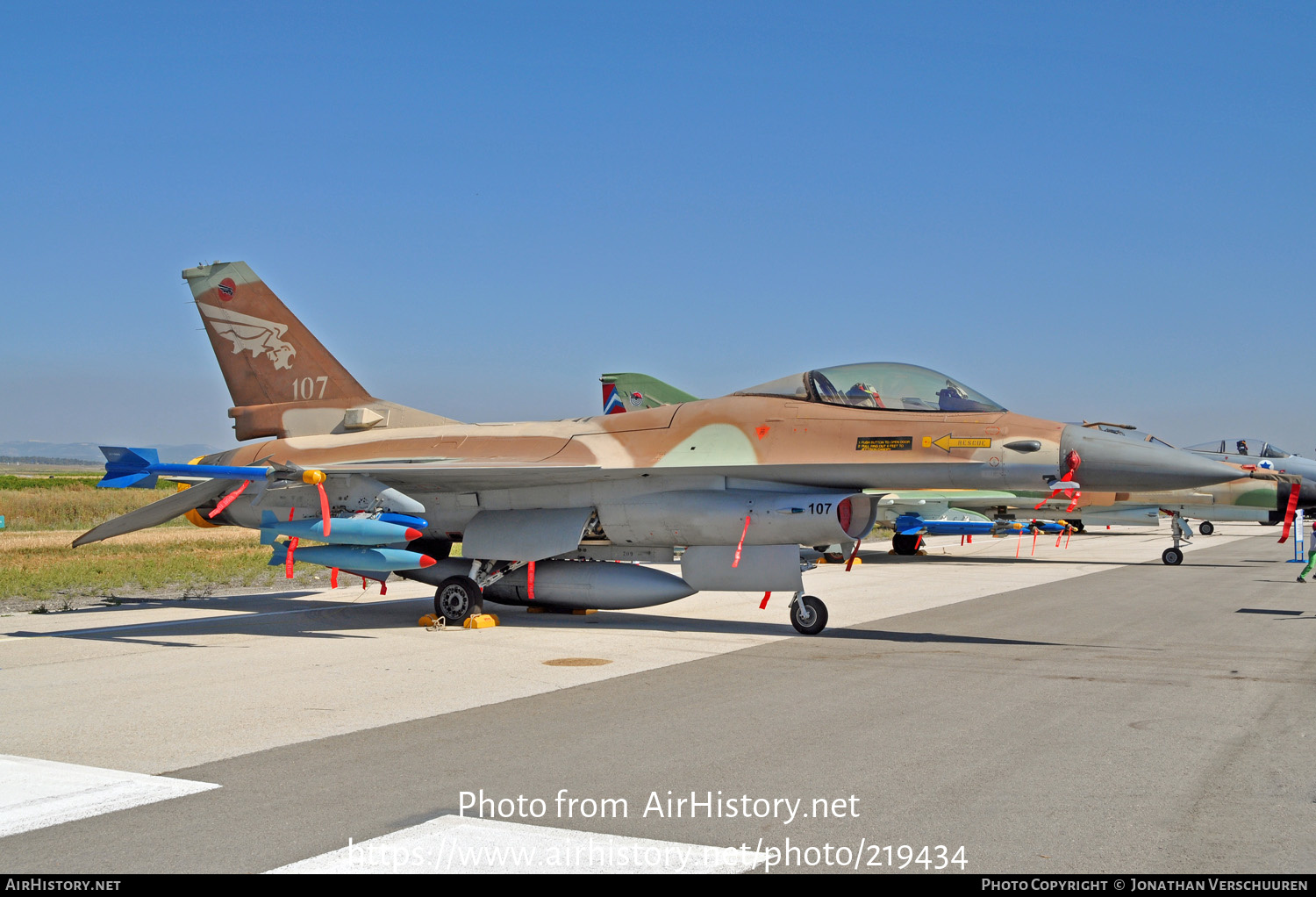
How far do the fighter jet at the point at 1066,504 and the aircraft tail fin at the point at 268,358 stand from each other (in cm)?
866

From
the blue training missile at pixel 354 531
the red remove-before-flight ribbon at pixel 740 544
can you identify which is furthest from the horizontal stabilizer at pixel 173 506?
the red remove-before-flight ribbon at pixel 740 544

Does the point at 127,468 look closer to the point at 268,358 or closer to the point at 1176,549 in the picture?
the point at 268,358

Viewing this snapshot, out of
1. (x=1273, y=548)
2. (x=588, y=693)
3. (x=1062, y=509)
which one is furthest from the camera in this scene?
(x=1273, y=548)

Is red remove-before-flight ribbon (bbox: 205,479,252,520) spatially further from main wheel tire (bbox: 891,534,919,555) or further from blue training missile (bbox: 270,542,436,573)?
main wheel tire (bbox: 891,534,919,555)

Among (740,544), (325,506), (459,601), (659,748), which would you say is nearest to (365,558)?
(325,506)

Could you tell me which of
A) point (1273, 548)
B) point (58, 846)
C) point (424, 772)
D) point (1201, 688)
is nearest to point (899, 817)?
point (424, 772)

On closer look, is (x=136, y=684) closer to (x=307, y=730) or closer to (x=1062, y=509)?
(x=307, y=730)

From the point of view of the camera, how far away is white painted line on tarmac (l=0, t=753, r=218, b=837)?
182 inches

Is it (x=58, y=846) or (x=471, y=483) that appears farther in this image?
(x=471, y=483)

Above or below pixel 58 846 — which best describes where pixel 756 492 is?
above

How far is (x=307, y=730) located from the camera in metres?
6.55

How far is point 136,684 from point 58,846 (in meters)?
4.47

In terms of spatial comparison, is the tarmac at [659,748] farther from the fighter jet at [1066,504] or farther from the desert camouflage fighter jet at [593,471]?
the fighter jet at [1066,504]
